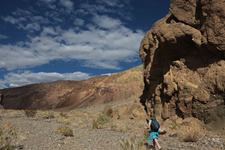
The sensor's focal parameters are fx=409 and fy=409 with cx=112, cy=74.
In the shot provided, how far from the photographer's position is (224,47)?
936 inches

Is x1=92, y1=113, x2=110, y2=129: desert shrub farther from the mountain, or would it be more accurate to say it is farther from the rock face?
the mountain

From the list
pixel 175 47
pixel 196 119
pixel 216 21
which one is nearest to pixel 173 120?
pixel 196 119

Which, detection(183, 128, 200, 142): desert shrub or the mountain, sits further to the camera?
the mountain

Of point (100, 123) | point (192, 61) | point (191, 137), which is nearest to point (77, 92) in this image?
point (100, 123)

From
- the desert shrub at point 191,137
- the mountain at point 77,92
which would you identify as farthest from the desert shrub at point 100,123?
the mountain at point 77,92

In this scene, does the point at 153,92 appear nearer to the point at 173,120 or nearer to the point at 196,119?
the point at 173,120

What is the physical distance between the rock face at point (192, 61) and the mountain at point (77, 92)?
60235 millimetres

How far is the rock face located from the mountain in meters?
60.2

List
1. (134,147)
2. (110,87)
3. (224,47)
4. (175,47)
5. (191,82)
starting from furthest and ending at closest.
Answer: (110,87)
(175,47)
(191,82)
(224,47)
(134,147)

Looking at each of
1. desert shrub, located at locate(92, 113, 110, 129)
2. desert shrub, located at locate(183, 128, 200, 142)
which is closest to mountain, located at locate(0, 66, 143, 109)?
desert shrub, located at locate(92, 113, 110, 129)

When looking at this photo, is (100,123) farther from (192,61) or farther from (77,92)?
(77,92)

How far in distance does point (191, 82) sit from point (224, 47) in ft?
10.8

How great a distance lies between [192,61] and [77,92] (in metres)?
89.1

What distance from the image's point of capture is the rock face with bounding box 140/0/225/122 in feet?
79.2
